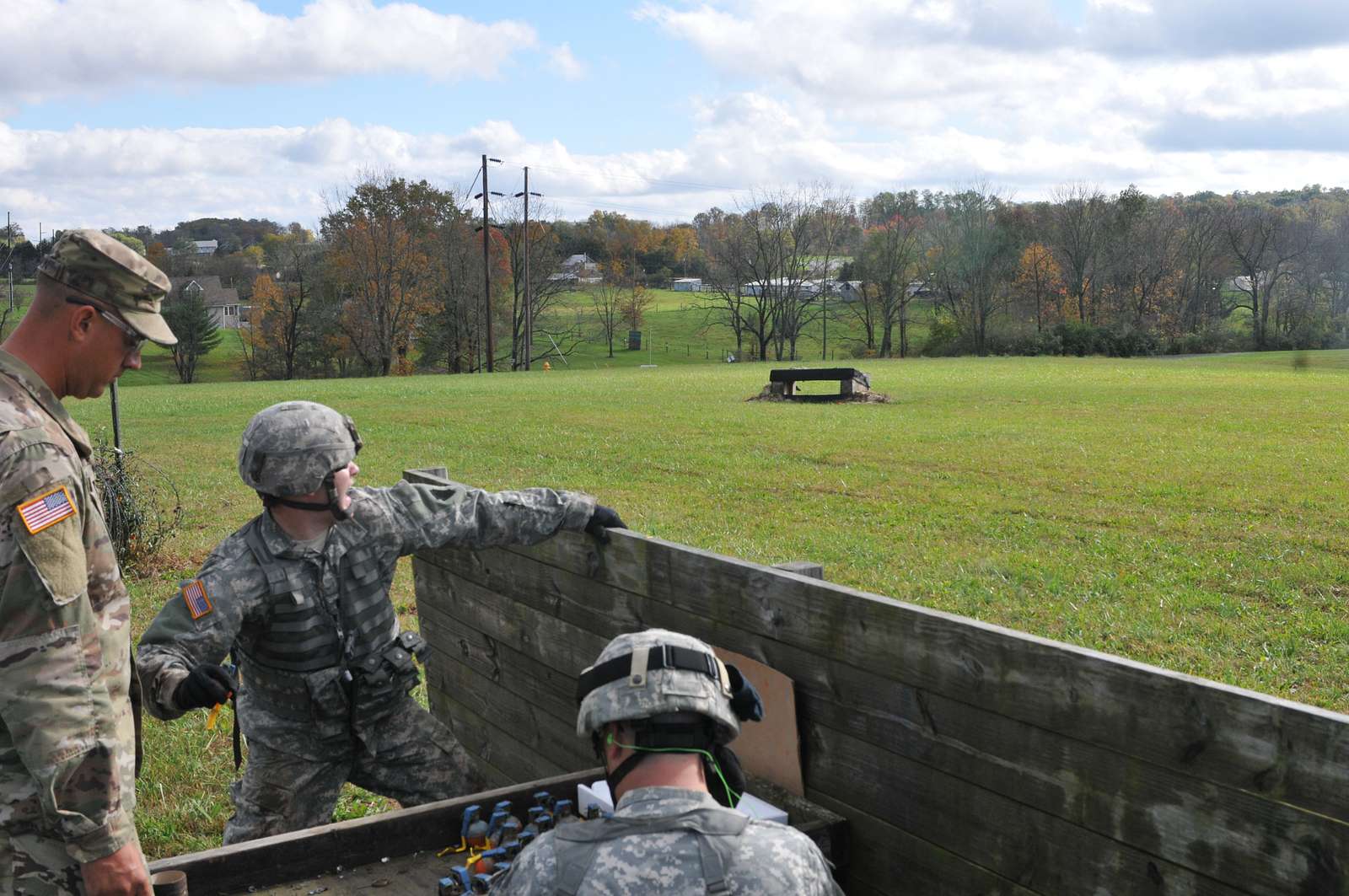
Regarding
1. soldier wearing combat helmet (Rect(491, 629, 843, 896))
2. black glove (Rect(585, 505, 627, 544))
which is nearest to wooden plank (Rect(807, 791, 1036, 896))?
soldier wearing combat helmet (Rect(491, 629, 843, 896))

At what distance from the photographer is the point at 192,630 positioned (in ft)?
12.8

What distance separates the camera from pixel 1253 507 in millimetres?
12656

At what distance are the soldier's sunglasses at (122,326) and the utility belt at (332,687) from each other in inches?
61.1

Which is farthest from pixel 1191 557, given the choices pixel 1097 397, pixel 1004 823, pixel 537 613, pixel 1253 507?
pixel 1097 397

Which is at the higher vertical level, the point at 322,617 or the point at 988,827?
the point at 322,617

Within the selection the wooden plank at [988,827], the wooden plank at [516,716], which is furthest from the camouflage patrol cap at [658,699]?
the wooden plank at [516,716]

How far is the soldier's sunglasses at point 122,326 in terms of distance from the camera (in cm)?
306

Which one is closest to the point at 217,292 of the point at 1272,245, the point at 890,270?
the point at 890,270

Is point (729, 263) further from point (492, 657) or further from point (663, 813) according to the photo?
point (663, 813)

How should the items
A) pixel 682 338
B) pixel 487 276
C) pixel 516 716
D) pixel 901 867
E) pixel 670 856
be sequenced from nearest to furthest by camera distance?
pixel 670 856 < pixel 901 867 < pixel 516 716 < pixel 487 276 < pixel 682 338

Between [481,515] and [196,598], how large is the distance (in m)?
1.10

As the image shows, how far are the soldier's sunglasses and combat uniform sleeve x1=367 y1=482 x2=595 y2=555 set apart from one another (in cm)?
139

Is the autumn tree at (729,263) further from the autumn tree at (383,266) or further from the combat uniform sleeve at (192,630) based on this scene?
the combat uniform sleeve at (192,630)

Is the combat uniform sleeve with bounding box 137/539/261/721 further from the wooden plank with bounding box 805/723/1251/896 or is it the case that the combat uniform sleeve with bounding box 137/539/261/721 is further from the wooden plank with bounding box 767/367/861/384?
the wooden plank with bounding box 767/367/861/384
